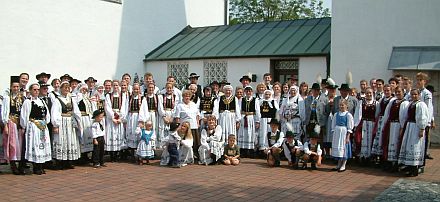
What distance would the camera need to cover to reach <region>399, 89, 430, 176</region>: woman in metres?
8.14

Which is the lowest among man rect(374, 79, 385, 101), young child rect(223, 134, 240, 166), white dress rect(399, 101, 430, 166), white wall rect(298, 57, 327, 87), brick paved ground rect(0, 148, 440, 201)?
brick paved ground rect(0, 148, 440, 201)

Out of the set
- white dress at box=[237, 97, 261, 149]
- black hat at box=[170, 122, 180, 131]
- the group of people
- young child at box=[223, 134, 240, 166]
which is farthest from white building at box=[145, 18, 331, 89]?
black hat at box=[170, 122, 180, 131]

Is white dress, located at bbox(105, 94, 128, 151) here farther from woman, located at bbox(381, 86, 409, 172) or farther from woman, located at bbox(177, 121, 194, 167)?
woman, located at bbox(381, 86, 409, 172)

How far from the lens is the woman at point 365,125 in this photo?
368 inches

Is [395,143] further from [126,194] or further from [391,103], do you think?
[126,194]

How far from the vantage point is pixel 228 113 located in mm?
10398

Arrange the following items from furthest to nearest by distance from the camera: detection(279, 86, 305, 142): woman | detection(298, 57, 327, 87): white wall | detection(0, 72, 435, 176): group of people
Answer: detection(298, 57, 327, 87): white wall < detection(279, 86, 305, 142): woman < detection(0, 72, 435, 176): group of people

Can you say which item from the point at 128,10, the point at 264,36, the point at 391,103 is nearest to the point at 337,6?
the point at 264,36

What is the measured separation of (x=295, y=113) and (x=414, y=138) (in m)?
2.69

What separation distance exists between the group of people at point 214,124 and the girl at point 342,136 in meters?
0.02

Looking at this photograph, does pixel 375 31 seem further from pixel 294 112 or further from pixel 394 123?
pixel 394 123

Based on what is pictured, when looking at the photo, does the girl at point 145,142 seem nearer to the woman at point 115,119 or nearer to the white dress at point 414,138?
the woman at point 115,119

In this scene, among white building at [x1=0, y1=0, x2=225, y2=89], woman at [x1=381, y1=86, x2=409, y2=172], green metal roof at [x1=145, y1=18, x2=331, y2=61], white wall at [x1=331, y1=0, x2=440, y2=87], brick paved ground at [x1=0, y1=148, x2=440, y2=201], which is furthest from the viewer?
green metal roof at [x1=145, y1=18, x2=331, y2=61]

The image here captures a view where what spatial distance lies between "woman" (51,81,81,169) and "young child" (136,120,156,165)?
1.27 m
